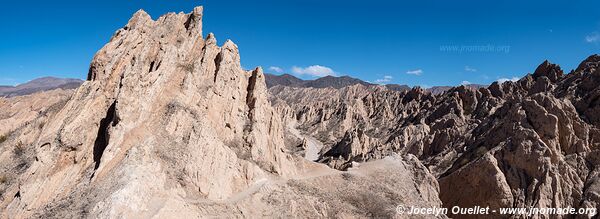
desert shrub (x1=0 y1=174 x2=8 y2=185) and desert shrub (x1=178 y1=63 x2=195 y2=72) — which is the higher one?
desert shrub (x1=178 y1=63 x2=195 y2=72)

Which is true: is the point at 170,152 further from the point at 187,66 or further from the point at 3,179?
the point at 187,66

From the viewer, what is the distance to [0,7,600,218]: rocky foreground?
29.1 metres

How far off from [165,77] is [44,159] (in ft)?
43.0

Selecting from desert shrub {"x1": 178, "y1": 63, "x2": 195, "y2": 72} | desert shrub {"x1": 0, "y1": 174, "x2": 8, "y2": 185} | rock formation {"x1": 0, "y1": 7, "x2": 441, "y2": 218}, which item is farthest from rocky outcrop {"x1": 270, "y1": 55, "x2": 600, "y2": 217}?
desert shrub {"x1": 0, "y1": 174, "x2": 8, "y2": 185}

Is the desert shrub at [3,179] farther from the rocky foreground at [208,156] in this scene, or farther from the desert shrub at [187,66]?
the desert shrub at [187,66]

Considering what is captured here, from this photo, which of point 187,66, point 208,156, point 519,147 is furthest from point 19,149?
point 519,147

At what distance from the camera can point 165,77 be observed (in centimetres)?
3978

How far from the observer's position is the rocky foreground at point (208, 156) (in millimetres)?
29078

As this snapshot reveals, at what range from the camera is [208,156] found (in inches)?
1388

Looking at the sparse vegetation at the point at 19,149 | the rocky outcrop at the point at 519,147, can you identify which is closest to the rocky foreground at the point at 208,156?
the sparse vegetation at the point at 19,149

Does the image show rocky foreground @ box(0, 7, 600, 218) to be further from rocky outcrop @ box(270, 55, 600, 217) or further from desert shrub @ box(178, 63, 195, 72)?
rocky outcrop @ box(270, 55, 600, 217)

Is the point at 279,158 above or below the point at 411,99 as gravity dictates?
below

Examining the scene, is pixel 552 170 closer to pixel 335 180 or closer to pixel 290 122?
pixel 335 180

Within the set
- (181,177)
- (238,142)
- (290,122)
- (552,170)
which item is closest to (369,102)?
(290,122)
